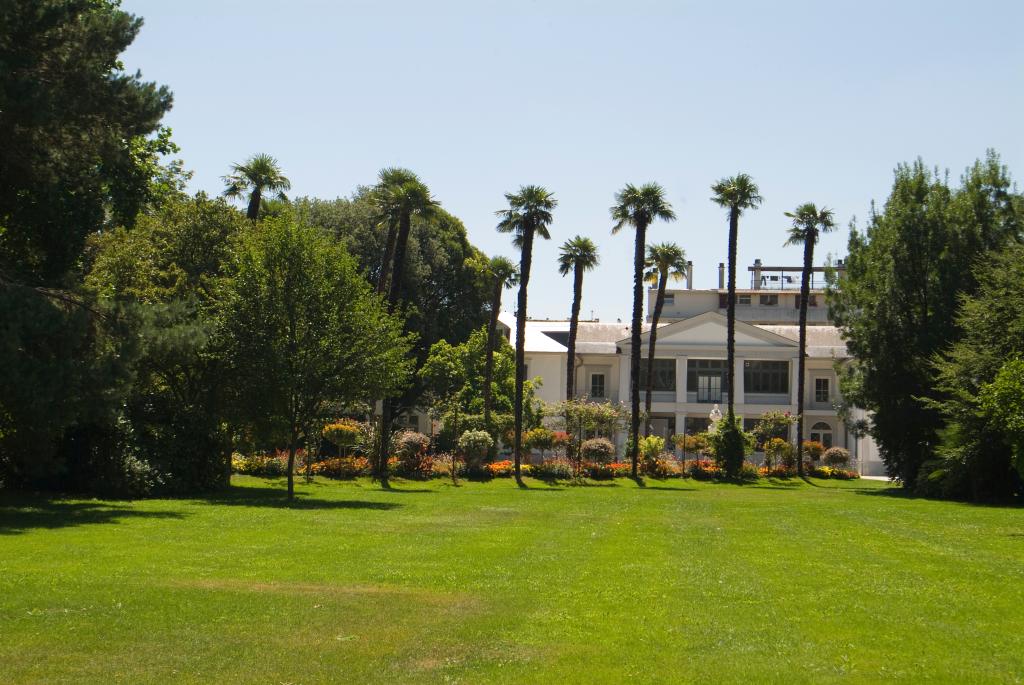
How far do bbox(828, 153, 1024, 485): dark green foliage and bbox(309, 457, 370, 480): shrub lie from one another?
20911 millimetres

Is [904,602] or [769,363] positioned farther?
[769,363]

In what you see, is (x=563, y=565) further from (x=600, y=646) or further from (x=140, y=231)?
(x=140, y=231)

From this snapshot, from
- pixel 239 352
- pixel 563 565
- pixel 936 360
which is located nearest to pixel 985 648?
A: pixel 563 565

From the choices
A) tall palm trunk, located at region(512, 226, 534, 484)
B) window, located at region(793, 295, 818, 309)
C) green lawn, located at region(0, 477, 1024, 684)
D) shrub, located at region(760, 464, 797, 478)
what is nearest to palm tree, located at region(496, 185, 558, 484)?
tall palm trunk, located at region(512, 226, 534, 484)

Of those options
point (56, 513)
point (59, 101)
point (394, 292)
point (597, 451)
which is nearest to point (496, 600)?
point (59, 101)

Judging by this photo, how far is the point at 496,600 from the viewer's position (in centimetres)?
1286

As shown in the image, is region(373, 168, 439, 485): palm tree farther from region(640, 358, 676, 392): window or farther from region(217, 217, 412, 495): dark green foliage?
Result: region(640, 358, 676, 392): window

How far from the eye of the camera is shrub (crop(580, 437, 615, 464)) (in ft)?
160

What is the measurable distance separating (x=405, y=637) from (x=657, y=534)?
11.5 m

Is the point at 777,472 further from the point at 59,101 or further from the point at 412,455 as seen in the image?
the point at 59,101

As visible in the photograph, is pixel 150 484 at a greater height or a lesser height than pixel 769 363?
lesser

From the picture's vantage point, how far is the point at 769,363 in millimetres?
67812

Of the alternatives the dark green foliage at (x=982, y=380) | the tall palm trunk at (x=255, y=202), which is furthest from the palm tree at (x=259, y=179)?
the dark green foliage at (x=982, y=380)

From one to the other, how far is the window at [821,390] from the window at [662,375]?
30.8ft
